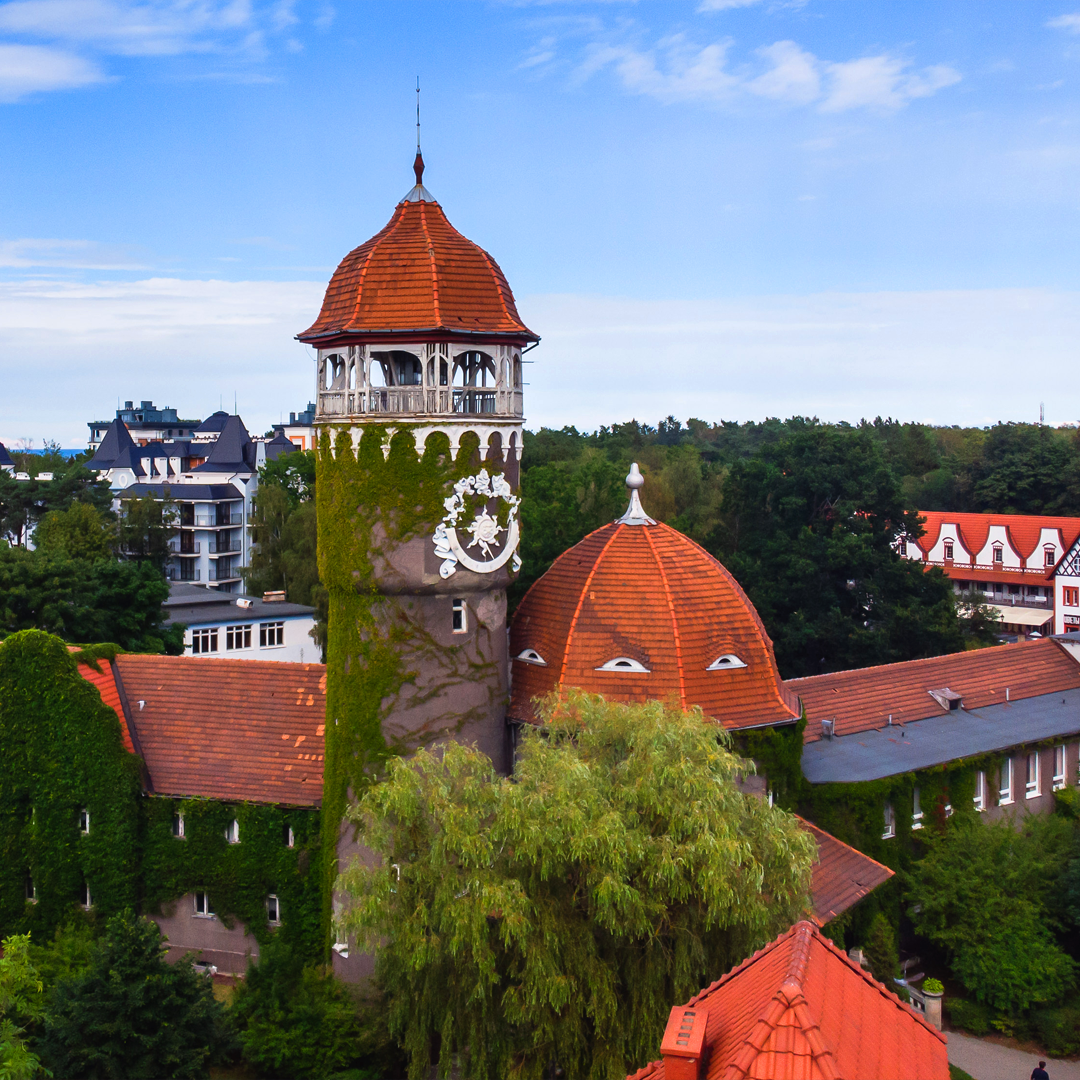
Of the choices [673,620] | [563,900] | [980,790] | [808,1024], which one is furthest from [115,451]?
[808,1024]

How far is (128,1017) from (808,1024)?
47.5 feet

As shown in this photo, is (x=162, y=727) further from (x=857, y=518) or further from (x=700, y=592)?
(x=857, y=518)

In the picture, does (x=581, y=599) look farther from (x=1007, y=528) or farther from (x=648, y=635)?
(x=1007, y=528)

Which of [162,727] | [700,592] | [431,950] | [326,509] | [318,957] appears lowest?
[318,957]

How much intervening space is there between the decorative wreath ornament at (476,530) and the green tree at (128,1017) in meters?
10.2

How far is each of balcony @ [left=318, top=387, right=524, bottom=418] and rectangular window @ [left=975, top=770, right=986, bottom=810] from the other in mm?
17611

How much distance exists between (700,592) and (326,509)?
956 cm

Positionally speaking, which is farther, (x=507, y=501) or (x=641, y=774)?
(x=507, y=501)

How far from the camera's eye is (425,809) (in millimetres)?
21266

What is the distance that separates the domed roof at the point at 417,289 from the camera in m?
26.9

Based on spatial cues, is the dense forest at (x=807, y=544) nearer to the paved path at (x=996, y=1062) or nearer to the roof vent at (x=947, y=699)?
the roof vent at (x=947, y=699)

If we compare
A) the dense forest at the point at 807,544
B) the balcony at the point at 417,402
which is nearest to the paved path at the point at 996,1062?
the balcony at the point at 417,402

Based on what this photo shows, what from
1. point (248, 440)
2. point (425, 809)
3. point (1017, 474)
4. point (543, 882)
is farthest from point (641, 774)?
point (248, 440)

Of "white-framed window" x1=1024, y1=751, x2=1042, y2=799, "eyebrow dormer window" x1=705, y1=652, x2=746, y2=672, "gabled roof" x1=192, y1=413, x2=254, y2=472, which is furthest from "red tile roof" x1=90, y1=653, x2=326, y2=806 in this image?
"gabled roof" x1=192, y1=413, x2=254, y2=472
